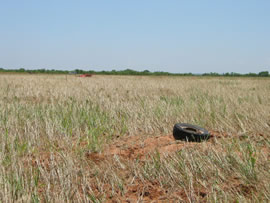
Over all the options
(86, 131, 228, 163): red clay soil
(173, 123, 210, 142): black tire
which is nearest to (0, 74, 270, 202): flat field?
(86, 131, 228, 163): red clay soil

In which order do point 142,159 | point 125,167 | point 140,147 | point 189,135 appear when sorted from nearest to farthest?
1. point 125,167
2. point 142,159
3. point 140,147
4. point 189,135

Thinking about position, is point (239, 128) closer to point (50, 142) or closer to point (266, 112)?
point (266, 112)

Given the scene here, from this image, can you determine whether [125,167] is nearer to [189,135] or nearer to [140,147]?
[140,147]

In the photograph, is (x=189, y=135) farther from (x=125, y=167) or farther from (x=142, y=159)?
(x=125, y=167)

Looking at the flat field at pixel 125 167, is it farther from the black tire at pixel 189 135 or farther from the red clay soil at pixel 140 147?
the black tire at pixel 189 135

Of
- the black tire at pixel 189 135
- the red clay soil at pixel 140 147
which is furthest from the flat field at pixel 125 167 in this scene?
the black tire at pixel 189 135

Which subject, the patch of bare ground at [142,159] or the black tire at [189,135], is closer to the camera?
the patch of bare ground at [142,159]

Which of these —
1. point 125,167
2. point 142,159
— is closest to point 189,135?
point 142,159

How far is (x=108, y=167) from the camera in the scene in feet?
8.76

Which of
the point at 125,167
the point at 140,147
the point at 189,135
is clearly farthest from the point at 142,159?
the point at 189,135

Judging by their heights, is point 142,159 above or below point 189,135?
below

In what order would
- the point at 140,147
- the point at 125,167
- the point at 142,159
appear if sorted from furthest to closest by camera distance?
1. the point at 140,147
2. the point at 142,159
3. the point at 125,167

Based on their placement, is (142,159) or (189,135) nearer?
(142,159)

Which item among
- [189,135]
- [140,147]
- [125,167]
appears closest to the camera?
[125,167]
